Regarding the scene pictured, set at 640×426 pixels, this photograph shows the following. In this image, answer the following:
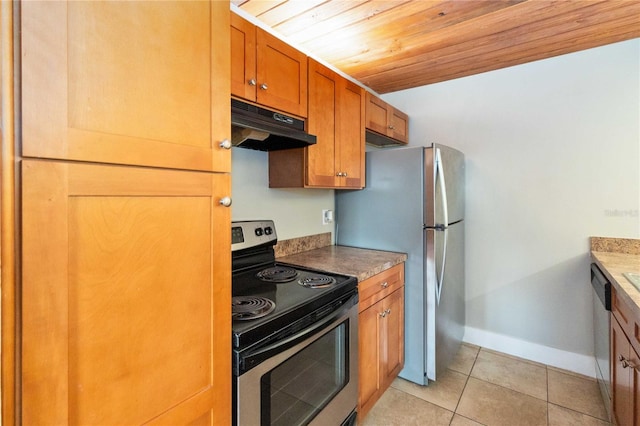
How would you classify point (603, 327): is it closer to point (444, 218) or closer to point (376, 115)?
point (444, 218)

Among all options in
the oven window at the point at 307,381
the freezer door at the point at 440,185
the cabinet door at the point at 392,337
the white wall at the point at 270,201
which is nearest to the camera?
the oven window at the point at 307,381

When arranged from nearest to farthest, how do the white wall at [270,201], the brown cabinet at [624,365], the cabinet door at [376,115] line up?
1. the brown cabinet at [624,365]
2. the white wall at [270,201]
3. the cabinet door at [376,115]

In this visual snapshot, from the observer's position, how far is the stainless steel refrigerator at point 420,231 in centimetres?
202

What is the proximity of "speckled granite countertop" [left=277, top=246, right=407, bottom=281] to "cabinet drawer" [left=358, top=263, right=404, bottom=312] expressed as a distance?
0.03 meters

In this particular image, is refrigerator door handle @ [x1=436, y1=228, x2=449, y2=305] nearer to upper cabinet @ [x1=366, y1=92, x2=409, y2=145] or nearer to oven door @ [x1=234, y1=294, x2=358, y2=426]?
oven door @ [x1=234, y1=294, x2=358, y2=426]

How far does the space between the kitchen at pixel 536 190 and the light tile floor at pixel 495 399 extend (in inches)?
10.3

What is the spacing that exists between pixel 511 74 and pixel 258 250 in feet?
7.96

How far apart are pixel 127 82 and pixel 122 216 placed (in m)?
0.30

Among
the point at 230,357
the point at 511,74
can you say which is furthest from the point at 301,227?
the point at 511,74

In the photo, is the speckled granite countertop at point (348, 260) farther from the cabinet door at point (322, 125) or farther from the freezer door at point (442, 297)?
the cabinet door at point (322, 125)

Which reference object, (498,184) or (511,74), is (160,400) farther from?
(511,74)

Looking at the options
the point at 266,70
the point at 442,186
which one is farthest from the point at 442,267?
the point at 266,70

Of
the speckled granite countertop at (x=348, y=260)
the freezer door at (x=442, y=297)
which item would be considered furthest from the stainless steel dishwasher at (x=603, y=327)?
the speckled granite countertop at (x=348, y=260)

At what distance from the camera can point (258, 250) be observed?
5.73 ft
